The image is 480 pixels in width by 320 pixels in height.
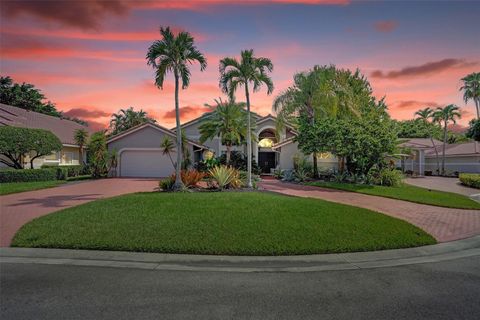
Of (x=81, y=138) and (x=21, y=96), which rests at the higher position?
(x=21, y=96)

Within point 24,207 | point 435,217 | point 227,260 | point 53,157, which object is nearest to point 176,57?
point 24,207

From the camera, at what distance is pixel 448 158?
41.0 meters

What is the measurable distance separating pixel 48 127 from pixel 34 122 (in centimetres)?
128

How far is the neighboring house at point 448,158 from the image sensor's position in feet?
121

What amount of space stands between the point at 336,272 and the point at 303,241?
5.81 ft

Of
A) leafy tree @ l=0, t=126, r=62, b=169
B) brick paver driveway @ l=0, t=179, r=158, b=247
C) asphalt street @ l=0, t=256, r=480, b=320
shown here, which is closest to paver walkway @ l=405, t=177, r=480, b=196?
asphalt street @ l=0, t=256, r=480, b=320

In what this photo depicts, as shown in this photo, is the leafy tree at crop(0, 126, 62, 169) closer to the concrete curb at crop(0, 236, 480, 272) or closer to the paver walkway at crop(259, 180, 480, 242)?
the concrete curb at crop(0, 236, 480, 272)

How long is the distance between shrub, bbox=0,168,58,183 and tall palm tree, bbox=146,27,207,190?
1369cm

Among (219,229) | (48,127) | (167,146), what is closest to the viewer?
(219,229)

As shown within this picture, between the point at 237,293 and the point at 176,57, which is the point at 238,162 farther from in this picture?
the point at 237,293

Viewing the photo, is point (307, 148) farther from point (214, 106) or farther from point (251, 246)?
point (251, 246)

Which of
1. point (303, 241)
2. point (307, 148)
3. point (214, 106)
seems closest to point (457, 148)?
point (307, 148)

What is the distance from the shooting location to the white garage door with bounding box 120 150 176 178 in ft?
94.1

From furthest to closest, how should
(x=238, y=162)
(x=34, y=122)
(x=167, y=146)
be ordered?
(x=238, y=162)
(x=34, y=122)
(x=167, y=146)
